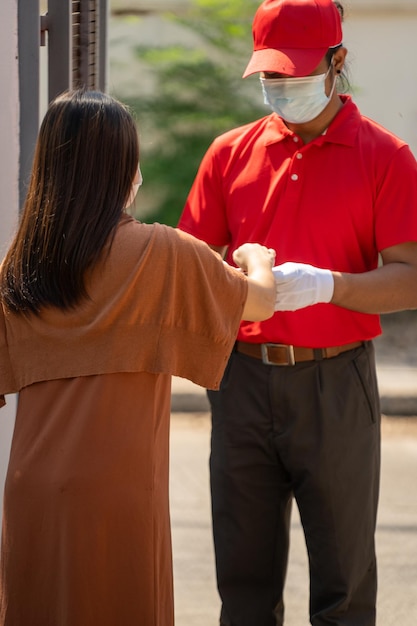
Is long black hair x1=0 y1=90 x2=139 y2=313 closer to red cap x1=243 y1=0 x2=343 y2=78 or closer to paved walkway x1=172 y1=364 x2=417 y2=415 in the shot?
red cap x1=243 y1=0 x2=343 y2=78

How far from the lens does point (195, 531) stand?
4.75m

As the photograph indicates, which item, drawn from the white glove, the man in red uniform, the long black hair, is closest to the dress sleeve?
the long black hair

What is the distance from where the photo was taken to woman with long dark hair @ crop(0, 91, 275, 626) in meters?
2.16

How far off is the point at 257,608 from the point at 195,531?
166 cm

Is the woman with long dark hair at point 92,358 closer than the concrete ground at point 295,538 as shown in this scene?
Yes

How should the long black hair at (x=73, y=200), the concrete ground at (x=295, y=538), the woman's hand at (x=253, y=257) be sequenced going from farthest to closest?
1. the concrete ground at (x=295, y=538)
2. the woman's hand at (x=253, y=257)
3. the long black hair at (x=73, y=200)

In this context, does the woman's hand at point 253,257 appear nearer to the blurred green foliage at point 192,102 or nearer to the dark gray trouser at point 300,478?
the dark gray trouser at point 300,478

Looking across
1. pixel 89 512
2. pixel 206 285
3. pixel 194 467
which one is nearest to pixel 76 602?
pixel 89 512

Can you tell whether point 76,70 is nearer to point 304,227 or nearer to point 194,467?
point 304,227

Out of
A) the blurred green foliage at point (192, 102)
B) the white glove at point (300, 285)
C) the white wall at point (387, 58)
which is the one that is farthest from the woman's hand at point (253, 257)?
the white wall at point (387, 58)

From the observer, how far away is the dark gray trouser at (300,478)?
2.92m

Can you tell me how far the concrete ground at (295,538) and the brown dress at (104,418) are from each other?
5.59 feet

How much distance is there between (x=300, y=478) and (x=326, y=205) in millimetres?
785

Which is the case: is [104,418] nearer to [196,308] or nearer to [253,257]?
[196,308]
